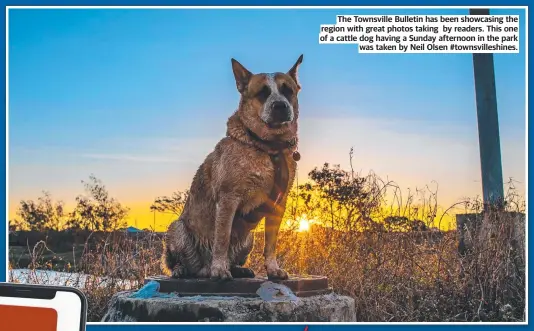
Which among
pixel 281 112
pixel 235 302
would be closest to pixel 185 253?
pixel 235 302

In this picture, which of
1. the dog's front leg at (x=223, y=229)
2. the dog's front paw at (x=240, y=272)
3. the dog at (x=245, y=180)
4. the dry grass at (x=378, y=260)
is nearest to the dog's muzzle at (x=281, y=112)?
the dog at (x=245, y=180)

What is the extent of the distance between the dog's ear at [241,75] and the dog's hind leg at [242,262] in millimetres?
979

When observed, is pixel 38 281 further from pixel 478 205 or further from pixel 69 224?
pixel 478 205

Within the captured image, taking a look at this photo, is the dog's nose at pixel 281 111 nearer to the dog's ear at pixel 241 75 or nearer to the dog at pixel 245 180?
the dog at pixel 245 180

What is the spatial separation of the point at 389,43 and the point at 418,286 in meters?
2.07

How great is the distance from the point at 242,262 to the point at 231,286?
0.54 m

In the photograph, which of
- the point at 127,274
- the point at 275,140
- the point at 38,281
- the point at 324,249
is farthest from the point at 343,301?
the point at 38,281

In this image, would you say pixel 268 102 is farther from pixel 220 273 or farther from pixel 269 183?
pixel 220 273

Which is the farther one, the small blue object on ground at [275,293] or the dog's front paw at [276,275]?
the dog's front paw at [276,275]

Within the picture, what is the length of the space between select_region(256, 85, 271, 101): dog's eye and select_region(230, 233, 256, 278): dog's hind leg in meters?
0.93

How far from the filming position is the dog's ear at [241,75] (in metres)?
4.68

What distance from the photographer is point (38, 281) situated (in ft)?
21.7
